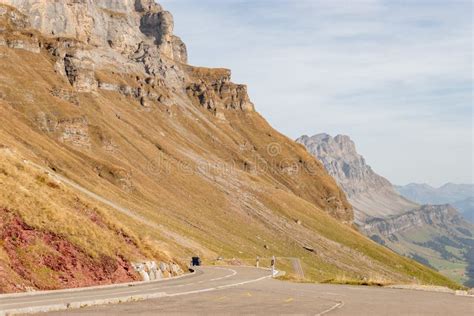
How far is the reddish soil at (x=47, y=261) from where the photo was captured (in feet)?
103

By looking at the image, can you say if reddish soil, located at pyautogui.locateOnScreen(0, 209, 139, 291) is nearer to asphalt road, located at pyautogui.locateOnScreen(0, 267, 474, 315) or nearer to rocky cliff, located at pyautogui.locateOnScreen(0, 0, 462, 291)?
rocky cliff, located at pyautogui.locateOnScreen(0, 0, 462, 291)

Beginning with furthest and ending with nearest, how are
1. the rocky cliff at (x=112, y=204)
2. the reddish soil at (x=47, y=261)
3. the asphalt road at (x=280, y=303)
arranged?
the rocky cliff at (x=112, y=204) < the reddish soil at (x=47, y=261) < the asphalt road at (x=280, y=303)

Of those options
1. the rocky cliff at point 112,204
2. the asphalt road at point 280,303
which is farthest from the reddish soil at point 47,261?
the asphalt road at point 280,303

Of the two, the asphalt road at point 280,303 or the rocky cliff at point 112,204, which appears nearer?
the asphalt road at point 280,303

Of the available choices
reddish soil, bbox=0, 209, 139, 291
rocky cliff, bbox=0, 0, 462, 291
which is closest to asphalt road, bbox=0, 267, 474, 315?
reddish soil, bbox=0, 209, 139, 291

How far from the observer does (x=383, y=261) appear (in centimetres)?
18162

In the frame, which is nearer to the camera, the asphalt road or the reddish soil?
the asphalt road

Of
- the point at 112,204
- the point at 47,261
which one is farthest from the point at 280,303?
the point at 112,204

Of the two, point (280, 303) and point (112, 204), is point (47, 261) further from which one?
point (112, 204)

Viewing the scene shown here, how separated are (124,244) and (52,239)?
792cm

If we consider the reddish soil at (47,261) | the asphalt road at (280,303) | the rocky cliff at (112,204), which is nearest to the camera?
the asphalt road at (280,303)

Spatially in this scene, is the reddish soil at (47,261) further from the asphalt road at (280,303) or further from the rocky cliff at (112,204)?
the asphalt road at (280,303)

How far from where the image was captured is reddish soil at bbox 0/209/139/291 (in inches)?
1241

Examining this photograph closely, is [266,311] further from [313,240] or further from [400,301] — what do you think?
[313,240]
